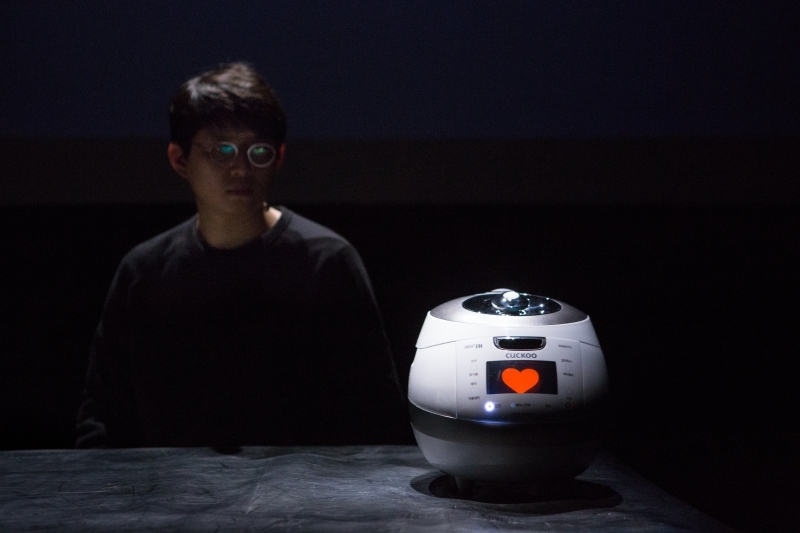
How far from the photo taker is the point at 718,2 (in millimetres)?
1726

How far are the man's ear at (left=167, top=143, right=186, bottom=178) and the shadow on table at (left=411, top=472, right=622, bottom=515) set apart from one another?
2.76ft

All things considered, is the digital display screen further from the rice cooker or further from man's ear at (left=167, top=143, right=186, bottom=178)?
man's ear at (left=167, top=143, right=186, bottom=178)

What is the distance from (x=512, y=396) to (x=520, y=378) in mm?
26

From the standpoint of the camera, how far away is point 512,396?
1.04 metres

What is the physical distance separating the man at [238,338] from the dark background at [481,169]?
0.13 metres

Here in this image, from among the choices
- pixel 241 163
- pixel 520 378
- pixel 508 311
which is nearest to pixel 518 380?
pixel 520 378

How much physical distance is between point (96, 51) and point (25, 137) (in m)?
0.24

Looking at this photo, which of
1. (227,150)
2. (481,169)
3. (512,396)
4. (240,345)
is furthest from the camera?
(481,169)

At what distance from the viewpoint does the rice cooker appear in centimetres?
104

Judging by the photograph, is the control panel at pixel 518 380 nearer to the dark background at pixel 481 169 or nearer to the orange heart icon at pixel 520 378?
the orange heart icon at pixel 520 378

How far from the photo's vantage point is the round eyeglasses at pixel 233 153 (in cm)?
153

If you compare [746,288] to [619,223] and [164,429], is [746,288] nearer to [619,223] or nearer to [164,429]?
[619,223]

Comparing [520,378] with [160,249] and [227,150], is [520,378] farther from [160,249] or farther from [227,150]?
[160,249]

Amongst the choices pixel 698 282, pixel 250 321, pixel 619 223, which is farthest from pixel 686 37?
pixel 250 321
